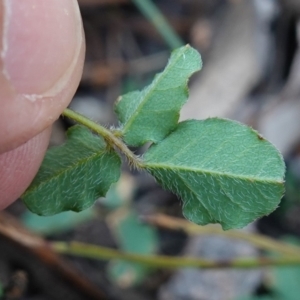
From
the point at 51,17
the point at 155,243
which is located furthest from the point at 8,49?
the point at 155,243

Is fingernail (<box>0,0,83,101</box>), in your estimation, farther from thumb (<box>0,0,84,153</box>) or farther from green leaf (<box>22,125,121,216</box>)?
green leaf (<box>22,125,121,216</box>)

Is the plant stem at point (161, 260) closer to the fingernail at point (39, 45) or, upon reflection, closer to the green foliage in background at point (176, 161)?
the green foliage in background at point (176, 161)

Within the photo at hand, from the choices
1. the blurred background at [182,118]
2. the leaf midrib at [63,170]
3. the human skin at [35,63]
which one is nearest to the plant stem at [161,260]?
the blurred background at [182,118]

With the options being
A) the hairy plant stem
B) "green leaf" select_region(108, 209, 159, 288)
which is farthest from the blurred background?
the hairy plant stem

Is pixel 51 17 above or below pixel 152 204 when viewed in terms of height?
above

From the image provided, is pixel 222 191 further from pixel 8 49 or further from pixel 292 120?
pixel 292 120

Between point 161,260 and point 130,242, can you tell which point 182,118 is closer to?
point 130,242
